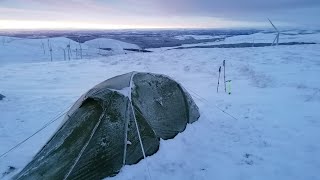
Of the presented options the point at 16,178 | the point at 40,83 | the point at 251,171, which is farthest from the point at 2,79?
the point at 251,171

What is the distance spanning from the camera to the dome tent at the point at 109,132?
19.7 ft

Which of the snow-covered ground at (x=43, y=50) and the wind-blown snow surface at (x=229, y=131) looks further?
the snow-covered ground at (x=43, y=50)

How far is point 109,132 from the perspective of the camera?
254 inches

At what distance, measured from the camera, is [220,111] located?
34.6ft

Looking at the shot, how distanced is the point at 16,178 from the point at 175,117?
4.17 m

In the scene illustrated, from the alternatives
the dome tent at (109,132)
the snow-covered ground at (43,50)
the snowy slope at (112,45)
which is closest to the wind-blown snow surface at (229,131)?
the dome tent at (109,132)

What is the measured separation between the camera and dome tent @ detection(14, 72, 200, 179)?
602 cm

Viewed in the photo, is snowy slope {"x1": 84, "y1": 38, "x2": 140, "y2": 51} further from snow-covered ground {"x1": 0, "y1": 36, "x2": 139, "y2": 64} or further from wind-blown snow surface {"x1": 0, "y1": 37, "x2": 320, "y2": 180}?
wind-blown snow surface {"x1": 0, "y1": 37, "x2": 320, "y2": 180}

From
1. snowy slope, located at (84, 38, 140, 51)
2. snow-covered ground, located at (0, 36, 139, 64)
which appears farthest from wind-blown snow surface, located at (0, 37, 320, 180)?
snowy slope, located at (84, 38, 140, 51)

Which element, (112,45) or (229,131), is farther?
(112,45)

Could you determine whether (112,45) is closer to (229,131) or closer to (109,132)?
(229,131)

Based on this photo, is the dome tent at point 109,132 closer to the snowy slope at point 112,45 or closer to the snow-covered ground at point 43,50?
the snow-covered ground at point 43,50

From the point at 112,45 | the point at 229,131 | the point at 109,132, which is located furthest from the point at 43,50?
the point at 109,132

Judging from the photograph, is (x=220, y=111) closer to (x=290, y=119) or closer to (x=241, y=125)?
(x=241, y=125)
